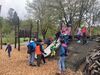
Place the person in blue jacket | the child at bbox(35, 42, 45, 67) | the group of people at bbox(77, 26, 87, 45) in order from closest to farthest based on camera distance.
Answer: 1. the person in blue jacket
2. the child at bbox(35, 42, 45, 67)
3. the group of people at bbox(77, 26, 87, 45)

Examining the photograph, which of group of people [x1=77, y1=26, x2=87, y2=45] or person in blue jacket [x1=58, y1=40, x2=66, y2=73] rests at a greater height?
group of people [x1=77, y1=26, x2=87, y2=45]

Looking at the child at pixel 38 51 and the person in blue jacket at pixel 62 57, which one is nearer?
the person in blue jacket at pixel 62 57

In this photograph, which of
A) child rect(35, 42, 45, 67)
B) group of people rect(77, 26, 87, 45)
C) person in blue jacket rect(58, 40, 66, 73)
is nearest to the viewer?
person in blue jacket rect(58, 40, 66, 73)

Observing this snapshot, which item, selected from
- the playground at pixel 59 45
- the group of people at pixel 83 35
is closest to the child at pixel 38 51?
the playground at pixel 59 45

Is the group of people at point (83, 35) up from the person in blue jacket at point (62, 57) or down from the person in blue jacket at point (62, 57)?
up

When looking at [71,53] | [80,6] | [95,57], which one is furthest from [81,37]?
[80,6]

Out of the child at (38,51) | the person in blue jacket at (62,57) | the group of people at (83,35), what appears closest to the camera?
the person in blue jacket at (62,57)

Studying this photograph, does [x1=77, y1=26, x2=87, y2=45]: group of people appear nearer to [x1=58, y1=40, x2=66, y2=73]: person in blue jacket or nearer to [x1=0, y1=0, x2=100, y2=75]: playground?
[x1=0, y1=0, x2=100, y2=75]: playground

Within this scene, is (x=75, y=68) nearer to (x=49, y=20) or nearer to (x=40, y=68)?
(x=40, y=68)

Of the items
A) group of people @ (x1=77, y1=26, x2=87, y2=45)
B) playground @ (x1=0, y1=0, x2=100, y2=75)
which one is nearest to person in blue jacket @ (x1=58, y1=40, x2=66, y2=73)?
playground @ (x1=0, y1=0, x2=100, y2=75)

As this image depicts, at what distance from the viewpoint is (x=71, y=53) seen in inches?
922

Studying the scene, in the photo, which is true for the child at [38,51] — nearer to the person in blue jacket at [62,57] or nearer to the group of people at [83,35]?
the person in blue jacket at [62,57]

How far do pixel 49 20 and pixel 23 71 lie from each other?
2577 centimetres

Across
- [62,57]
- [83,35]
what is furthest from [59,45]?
[62,57]
